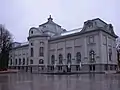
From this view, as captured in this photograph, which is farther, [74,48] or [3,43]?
[74,48]

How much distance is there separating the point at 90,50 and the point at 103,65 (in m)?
6.07

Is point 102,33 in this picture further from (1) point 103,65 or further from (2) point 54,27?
(2) point 54,27

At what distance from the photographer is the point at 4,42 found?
5291 cm

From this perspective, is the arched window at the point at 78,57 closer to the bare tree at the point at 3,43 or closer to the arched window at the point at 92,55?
the arched window at the point at 92,55

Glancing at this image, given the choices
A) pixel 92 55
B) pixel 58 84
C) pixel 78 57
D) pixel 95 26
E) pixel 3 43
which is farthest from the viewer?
pixel 78 57

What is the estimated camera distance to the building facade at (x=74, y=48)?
49406mm

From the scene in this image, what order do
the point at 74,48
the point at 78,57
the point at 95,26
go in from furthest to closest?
the point at 74,48 < the point at 78,57 < the point at 95,26

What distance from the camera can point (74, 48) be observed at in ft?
185

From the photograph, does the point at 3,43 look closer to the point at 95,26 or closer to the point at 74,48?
the point at 74,48

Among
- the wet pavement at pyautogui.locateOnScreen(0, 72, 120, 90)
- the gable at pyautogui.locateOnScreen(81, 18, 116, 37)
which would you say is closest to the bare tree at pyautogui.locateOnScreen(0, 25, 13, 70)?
the gable at pyautogui.locateOnScreen(81, 18, 116, 37)

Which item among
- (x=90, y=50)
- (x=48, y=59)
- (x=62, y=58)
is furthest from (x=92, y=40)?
(x=48, y=59)

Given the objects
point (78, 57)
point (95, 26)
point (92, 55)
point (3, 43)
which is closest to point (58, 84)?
point (92, 55)

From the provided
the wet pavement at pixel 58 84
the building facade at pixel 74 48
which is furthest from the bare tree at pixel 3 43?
the wet pavement at pixel 58 84

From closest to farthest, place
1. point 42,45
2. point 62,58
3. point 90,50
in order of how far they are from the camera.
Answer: point 90,50, point 62,58, point 42,45
